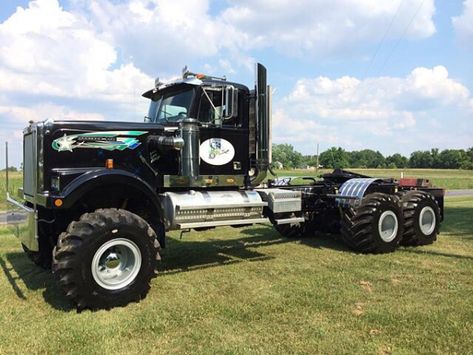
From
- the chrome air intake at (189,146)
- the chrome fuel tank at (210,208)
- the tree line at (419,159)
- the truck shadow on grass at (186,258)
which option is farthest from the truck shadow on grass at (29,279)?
the tree line at (419,159)

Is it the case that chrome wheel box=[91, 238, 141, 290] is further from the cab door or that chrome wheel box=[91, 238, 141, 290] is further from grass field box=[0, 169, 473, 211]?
grass field box=[0, 169, 473, 211]

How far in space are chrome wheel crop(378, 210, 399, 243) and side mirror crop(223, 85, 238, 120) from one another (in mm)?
3531

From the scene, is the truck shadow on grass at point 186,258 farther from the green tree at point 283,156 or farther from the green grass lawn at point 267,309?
the green tree at point 283,156

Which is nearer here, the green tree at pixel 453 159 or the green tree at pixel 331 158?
the green tree at pixel 331 158

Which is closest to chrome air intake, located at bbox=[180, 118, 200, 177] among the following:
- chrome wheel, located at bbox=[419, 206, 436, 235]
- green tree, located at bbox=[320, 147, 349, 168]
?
chrome wheel, located at bbox=[419, 206, 436, 235]

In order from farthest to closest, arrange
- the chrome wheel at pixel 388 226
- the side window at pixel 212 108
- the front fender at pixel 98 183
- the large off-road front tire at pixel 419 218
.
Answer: the large off-road front tire at pixel 419 218 < the chrome wheel at pixel 388 226 < the side window at pixel 212 108 < the front fender at pixel 98 183

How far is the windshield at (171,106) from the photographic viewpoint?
7.66m

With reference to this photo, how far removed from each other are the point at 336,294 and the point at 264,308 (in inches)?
42.0

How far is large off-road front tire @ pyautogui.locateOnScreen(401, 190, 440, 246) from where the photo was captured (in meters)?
9.65

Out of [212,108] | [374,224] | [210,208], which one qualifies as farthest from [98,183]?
[374,224]

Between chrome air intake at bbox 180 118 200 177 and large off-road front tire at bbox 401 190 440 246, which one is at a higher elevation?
chrome air intake at bbox 180 118 200 177

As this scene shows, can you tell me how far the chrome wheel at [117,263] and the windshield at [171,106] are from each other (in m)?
2.40

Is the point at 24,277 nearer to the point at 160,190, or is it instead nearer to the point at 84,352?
the point at 160,190

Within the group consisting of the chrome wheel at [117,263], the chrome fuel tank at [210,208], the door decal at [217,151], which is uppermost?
the door decal at [217,151]
